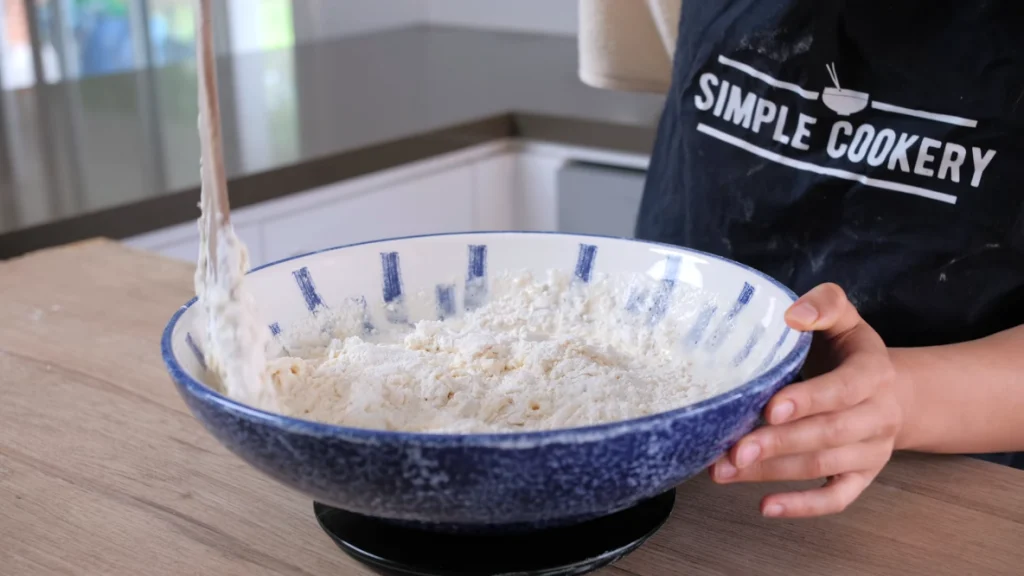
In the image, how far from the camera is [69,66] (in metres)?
2.29

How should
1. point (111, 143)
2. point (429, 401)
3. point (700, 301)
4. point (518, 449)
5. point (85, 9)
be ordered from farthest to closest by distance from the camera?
1. point (85, 9)
2. point (111, 143)
3. point (700, 301)
4. point (429, 401)
5. point (518, 449)

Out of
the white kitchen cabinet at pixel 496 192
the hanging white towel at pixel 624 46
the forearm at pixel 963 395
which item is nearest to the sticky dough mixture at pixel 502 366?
the forearm at pixel 963 395

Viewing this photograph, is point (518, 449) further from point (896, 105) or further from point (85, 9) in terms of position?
point (85, 9)

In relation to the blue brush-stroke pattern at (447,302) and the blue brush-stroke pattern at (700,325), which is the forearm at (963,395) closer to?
the blue brush-stroke pattern at (700,325)

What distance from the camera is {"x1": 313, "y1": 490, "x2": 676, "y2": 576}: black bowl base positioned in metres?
0.49

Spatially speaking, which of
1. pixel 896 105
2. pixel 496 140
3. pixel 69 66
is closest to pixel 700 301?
pixel 896 105

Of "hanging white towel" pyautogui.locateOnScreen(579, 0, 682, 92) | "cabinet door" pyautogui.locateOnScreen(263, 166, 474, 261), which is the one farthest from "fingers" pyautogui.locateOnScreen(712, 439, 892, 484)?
"cabinet door" pyautogui.locateOnScreen(263, 166, 474, 261)

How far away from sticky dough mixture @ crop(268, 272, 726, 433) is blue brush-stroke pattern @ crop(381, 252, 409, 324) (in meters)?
0.01

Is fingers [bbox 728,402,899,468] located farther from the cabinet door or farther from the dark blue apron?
the cabinet door

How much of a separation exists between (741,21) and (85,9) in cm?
182

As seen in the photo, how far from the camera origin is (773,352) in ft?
1.81

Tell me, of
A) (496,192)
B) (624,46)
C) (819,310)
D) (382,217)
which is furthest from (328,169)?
(819,310)

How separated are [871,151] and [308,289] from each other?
46 centimetres

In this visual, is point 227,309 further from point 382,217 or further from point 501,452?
point 382,217
